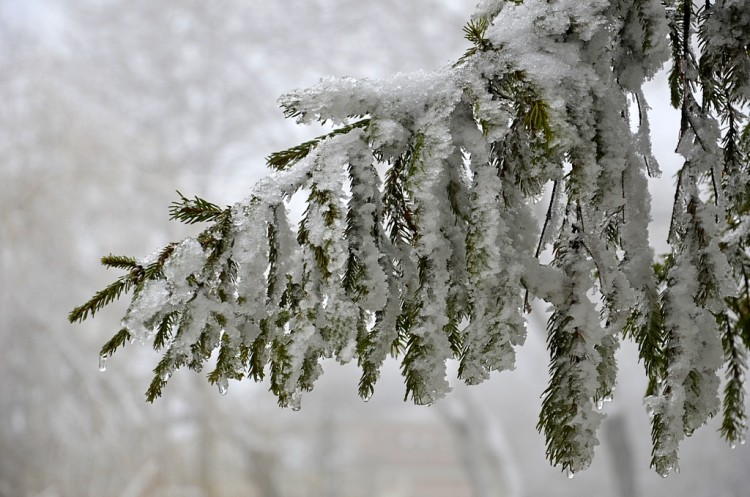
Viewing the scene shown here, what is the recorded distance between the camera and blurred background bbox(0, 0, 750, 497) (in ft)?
18.2

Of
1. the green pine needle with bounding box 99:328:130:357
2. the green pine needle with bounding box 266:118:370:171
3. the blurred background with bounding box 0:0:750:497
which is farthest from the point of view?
the blurred background with bounding box 0:0:750:497

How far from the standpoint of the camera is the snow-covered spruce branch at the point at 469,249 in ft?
2.74

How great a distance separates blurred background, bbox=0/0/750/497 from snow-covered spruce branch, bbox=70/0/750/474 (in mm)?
5013

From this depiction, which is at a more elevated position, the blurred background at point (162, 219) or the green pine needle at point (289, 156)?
the blurred background at point (162, 219)

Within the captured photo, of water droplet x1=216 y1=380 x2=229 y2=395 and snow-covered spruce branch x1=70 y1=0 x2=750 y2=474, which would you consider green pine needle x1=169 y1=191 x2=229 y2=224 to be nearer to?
snow-covered spruce branch x1=70 y1=0 x2=750 y2=474

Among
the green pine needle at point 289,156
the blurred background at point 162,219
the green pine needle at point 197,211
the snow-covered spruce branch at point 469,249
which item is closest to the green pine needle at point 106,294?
the snow-covered spruce branch at point 469,249

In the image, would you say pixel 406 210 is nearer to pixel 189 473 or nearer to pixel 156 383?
pixel 156 383

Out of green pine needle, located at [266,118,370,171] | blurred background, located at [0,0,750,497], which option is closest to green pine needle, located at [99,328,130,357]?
green pine needle, located at [266,118,370,171]

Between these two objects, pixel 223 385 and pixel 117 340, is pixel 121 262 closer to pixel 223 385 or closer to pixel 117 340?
pixel 117 340

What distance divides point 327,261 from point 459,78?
310 millimetres

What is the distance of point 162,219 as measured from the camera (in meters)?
7.21

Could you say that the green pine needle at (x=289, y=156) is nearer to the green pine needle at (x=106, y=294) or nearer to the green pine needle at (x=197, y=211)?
the green pine needle at (x=197, y=211)

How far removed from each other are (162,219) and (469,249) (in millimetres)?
6832

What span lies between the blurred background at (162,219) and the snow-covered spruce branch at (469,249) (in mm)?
5013
